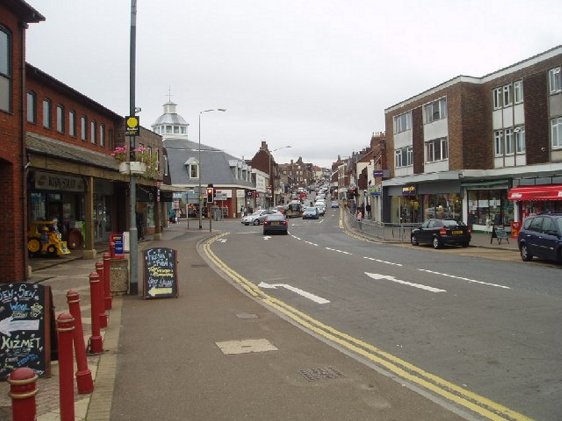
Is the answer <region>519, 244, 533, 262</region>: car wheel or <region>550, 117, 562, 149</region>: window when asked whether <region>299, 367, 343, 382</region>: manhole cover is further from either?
<region>550, 117, 562, 149</region>: window

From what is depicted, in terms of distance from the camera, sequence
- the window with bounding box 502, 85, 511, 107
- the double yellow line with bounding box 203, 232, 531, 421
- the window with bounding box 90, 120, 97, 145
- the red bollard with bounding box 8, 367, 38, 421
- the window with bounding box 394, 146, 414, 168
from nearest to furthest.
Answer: the red bollard with bounding box 8, 367, 38, 421, the double yellow line with bounding box 203, 232, 531, 421, the window with bounding box 90, 120, 97, 145, the window with bounding box 502, 85, 511, 107, the window with bounding box 394, 146, 414, 168

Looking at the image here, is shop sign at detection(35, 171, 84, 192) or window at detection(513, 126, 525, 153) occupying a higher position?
window at detection(513, 126, 525, 153)

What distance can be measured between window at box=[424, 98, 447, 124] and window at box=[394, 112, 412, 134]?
2.84m

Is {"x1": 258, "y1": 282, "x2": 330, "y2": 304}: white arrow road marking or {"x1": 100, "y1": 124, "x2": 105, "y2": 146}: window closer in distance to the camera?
{"x1": 258, "y1": 282, "x2": 330, "y2": 304}: white arrow road marking

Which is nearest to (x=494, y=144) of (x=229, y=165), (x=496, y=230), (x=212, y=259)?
(x=496, y=230)

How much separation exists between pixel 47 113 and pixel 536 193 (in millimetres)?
24008

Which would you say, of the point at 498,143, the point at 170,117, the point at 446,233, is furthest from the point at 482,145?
the point at 170,117

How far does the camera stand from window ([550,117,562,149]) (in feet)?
94.9

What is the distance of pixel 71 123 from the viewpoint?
27.0 meters

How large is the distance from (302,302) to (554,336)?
523 cm

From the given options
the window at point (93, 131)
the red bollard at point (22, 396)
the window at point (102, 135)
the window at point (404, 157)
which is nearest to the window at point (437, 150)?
the window at point (404, 157)

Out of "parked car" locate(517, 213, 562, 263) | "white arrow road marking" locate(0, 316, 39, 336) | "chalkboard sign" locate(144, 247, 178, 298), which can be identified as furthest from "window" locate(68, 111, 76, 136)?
"white arrow road marking" locate(0, 316, 39, 336)

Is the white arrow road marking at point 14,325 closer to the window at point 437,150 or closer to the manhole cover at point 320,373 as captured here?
the manhole cover at point 320,373

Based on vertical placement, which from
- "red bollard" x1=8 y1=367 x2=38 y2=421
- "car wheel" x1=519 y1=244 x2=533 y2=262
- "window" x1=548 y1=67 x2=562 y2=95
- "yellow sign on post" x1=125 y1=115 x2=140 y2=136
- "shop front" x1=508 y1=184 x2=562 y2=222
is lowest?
"car wheel" x1=519 y1=244 x2=533 y2=262
